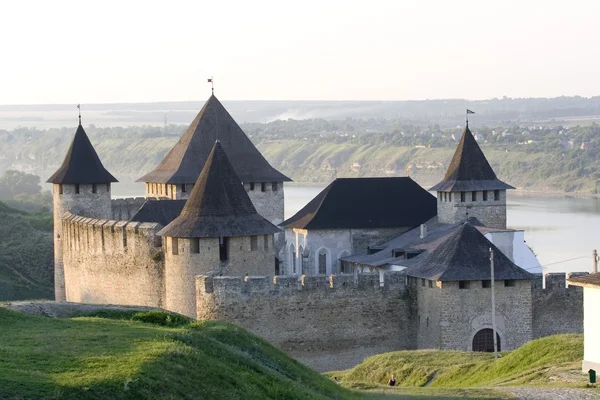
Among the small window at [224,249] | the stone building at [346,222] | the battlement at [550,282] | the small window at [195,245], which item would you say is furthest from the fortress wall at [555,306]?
the stone building at [346,222]

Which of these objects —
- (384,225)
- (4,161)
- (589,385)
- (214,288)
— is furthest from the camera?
(4,161)

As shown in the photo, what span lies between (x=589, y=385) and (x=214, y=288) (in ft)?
33.5

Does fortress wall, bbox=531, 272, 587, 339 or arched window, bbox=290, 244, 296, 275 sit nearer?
fortress wall, bbox=531, 272, 587, 339

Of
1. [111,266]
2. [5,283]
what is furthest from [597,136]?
[111,266]

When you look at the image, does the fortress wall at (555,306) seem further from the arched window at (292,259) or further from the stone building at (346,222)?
the arched window at (292,259)

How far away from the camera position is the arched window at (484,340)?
86.7 feet

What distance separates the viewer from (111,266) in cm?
3064

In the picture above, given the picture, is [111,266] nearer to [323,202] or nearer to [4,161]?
[323,202]

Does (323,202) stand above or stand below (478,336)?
above

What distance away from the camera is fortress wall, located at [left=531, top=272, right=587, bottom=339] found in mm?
27734

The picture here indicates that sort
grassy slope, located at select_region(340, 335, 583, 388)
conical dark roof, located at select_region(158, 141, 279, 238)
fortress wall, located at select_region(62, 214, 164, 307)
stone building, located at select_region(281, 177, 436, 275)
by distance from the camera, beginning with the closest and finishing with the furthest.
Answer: grassy slope, located at select_region(340, 335, 583, 388) < conical dark roof, located at select_region(158, 141, 279, 238) < fortress wall, located at select_region(62, 214, 164, 307) < stone building, located at select_region(281, 177, 436, 275)

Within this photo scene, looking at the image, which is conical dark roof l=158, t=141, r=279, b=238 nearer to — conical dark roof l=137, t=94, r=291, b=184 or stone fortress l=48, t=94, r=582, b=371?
stone fortress l=48, t=94, r=582, b=371

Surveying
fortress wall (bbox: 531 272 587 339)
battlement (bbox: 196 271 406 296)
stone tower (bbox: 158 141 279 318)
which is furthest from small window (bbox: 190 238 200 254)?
fortress wall (bbox: 531 272 587 339)

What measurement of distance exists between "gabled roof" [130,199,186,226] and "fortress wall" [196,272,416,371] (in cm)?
640
